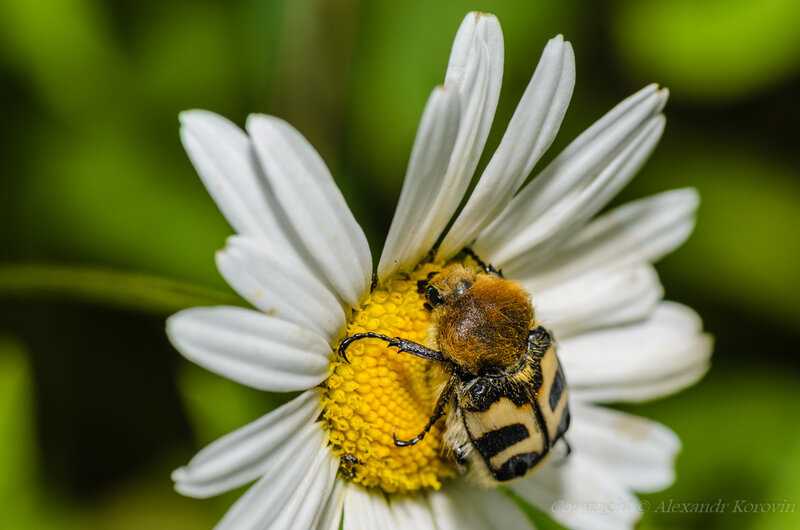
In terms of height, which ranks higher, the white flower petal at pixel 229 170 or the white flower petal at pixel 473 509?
the white flower petal at pixel 229 170

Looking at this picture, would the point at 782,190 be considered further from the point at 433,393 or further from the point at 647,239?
the point at 433,393

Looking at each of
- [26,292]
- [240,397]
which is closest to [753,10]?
[240,397]

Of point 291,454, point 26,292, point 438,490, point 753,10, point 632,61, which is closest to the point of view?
point 291,454

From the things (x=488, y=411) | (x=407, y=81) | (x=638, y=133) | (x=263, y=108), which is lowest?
(x=488, y=411)

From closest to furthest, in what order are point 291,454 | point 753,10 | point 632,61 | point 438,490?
1. point 291,454
2. point 438,490
3. point 753,10
4. point 632,61

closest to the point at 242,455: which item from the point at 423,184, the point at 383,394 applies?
the point at 383,394

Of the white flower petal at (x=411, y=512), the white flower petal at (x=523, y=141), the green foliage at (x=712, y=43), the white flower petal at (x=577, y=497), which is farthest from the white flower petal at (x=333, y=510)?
the green foliage at (x=712, y=43)

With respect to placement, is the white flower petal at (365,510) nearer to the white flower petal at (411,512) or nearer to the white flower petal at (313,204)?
the white flower petal at (411,512)
